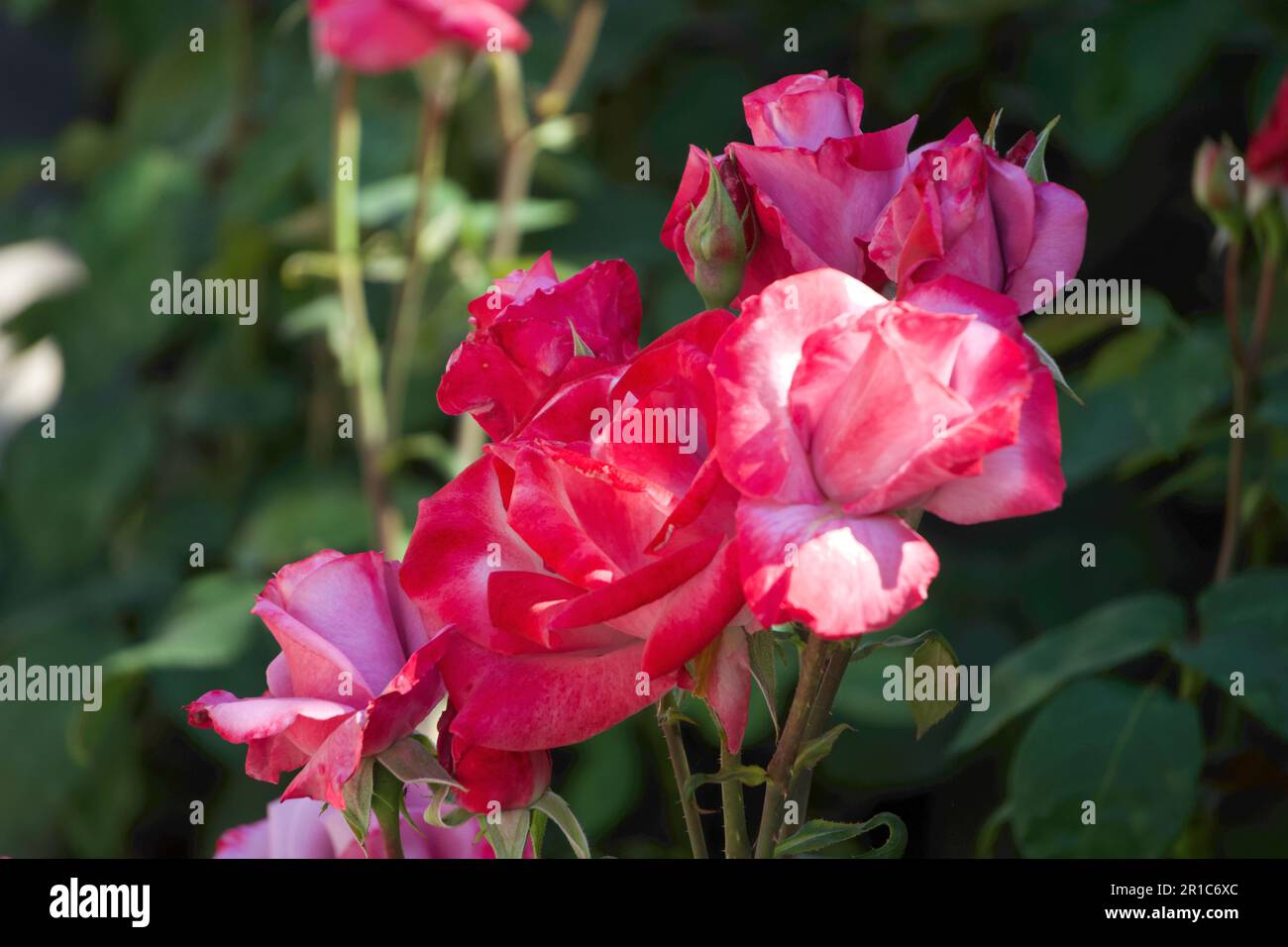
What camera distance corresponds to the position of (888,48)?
124 centimetres

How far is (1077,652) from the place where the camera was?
0.64 m

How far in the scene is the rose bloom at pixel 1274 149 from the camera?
68 centimetres

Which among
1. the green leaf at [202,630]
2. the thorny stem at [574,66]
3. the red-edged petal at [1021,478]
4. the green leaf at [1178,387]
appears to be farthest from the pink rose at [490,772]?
the thorny stem at [574,66]

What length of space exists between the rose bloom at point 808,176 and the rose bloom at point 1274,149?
1.37 ft

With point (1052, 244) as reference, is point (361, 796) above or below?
below

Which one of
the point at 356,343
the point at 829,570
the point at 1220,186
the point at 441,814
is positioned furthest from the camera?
the point at 356,343

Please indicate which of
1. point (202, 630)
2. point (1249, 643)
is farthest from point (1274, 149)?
point (202, 630)

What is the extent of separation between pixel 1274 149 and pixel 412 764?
550mm

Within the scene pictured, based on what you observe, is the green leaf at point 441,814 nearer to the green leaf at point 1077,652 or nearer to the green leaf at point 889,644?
the green leaf at point 889,644

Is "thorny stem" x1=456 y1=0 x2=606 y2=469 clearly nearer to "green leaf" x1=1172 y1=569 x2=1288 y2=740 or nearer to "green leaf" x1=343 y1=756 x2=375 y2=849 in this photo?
"green leaf" x1=1172 y1=569 x2=1288 y2=740

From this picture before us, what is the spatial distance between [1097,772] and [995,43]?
2.62ft

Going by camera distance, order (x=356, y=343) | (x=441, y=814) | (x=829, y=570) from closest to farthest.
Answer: (x=829, y=570) → (x=441, y=814) → (x=356, y=343)

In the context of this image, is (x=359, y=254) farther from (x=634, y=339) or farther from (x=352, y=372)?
(x=634, y=339)

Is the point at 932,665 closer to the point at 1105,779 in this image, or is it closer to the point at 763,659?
the point at 763,659
